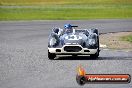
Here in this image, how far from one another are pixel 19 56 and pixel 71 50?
7.07 feet

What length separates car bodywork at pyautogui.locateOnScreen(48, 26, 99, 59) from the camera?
19750 mm

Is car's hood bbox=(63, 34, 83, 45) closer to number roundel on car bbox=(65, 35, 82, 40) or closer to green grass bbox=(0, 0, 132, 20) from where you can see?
A: number roundel on car bbox=(65, 35, 82, 40)

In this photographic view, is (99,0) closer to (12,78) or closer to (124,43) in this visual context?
(124,43)

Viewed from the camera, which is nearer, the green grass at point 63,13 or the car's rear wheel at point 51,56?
the car's rear wheel at point 51,56

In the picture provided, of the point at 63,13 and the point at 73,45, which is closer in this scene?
the point at 73,45

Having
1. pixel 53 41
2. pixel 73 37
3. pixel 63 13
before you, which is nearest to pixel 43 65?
pixel 53 41

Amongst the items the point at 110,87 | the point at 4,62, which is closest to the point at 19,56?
the point at 4,62

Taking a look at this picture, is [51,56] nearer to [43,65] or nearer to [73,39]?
[73,39]

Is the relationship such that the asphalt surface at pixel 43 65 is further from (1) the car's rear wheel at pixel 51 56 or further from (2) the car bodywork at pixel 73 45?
(2) the car bodywork at pixel 73 45

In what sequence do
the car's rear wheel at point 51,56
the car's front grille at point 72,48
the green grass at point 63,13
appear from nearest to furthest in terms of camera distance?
the car's front grille at point 72,48, the car's rear wheel at point 51,56, the green grass at point 63,13

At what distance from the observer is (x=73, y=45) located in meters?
19.7

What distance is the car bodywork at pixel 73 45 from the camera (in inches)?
778

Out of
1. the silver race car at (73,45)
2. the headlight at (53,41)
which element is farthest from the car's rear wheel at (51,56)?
the headlight at (53,41)

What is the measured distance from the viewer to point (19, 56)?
21.0m
